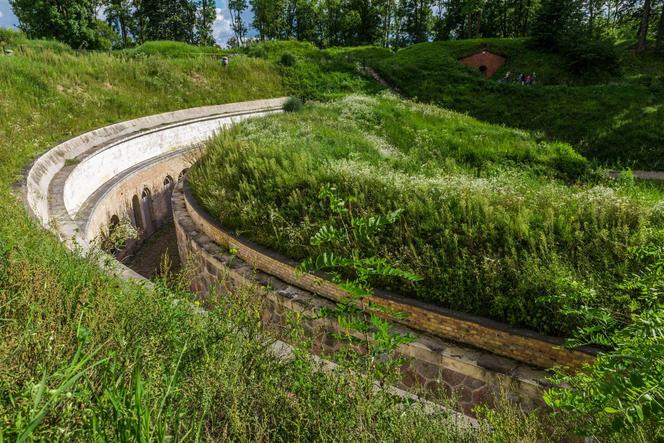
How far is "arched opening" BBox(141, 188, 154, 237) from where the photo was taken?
1228 centimetres

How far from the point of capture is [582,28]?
88.4ft

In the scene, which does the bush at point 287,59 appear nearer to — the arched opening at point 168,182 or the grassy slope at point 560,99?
the grassy slope at point 560,99

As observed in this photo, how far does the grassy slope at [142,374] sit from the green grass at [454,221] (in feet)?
7.09

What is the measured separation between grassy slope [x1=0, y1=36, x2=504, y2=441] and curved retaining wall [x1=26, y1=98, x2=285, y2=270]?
2294mm

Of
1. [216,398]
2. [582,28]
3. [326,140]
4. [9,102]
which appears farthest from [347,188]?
[582,28]

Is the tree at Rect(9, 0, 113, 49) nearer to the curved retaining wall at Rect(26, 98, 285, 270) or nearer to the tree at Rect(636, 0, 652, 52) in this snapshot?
the curved retaining wall at Rect(26, 98, 285, 270)

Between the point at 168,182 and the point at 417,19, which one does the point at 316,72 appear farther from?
the point at 417,19

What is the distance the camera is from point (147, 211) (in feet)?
41.3

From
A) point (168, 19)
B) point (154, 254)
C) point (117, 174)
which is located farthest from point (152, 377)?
point (168, 19)

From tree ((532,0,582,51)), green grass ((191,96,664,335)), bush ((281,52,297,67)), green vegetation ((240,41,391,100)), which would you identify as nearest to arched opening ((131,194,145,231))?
green grass ((191,96,664,335))

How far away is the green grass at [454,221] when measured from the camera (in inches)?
176

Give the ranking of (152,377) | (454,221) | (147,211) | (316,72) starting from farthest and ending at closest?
1. (316,72)
2. (147,211)
3. (454,221)
4. (152,377)

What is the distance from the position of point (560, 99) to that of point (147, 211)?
18426 millimetres

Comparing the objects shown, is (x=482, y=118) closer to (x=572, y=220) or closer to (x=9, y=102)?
(x=572, y=220)
